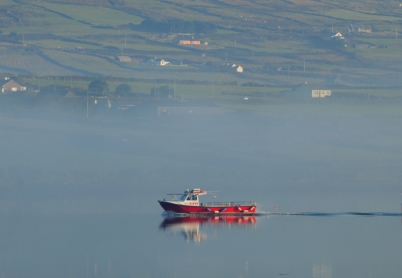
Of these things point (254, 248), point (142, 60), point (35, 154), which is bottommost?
point (254, 248)

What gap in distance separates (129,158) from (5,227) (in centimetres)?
3969

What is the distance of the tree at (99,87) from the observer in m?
129

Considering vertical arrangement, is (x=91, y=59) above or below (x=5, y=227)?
above

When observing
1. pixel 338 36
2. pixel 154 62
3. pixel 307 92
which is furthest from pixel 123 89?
pixel 338 36

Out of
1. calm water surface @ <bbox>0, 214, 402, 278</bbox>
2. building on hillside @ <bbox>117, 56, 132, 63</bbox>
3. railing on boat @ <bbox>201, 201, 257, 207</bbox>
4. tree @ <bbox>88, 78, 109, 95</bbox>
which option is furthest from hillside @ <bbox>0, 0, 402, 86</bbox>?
calm water surface @ <bbox>0, 214, 402, 278</bbox>

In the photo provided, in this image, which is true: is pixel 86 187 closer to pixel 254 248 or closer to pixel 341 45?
pixel 254 248

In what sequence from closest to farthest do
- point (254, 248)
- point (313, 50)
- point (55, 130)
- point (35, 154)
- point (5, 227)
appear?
1. point (254, 248)
2. point (5, 227)
3. point (35, 154)
4. point (55, 130)
5. point (313, 50)

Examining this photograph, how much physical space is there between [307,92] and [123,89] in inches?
921

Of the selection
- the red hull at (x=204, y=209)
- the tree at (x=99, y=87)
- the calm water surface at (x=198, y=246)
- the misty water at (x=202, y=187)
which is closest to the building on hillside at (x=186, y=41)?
the tree at (x=99, y=87)

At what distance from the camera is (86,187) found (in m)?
95.0

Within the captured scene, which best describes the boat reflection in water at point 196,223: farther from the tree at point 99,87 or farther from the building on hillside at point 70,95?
the tree at point 99,87

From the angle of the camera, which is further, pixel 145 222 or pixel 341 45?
pixel 341 45

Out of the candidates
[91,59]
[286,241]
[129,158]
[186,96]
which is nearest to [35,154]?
[129,158]

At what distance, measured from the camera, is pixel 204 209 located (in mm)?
71688
